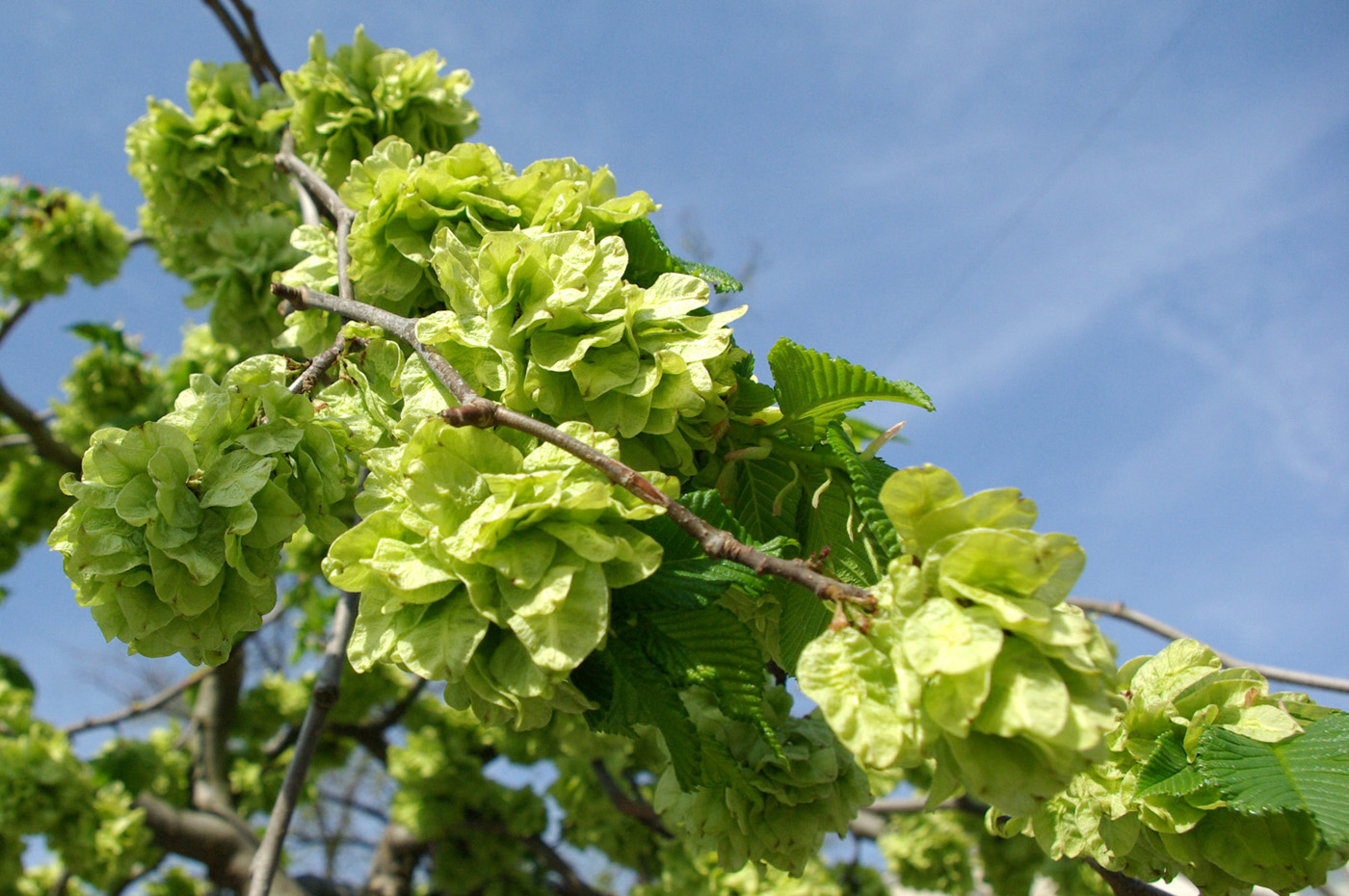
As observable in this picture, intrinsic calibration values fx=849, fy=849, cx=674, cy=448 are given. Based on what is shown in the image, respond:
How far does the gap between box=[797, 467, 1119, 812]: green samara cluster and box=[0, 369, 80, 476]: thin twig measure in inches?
229

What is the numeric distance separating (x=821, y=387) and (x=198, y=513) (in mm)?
1026

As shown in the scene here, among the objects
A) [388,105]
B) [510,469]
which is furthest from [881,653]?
[388,105]

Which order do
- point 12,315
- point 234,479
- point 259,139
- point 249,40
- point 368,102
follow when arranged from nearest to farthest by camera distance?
point 234,479 → point 368,102 → point 259,139 → point 249,40 → point 12,315

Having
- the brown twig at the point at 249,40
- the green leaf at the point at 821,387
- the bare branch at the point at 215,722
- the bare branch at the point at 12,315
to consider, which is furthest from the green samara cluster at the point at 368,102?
the bare branch at the point at 215,722

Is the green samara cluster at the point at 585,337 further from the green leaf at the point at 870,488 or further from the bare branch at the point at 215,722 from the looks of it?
the bare branch at the point at 215,722

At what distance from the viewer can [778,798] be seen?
1.90 meters

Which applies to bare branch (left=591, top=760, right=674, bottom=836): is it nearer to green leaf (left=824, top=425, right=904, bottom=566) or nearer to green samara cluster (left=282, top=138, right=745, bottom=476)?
green samara cluster (left=282, top=138, right=745, bottom=476)

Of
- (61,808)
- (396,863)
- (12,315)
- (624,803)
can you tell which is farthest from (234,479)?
(396,863)

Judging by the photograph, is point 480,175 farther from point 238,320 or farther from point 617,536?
point 238,320

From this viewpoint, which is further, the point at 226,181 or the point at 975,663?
the point at 226,181

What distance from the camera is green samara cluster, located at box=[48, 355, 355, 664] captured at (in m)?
1.30

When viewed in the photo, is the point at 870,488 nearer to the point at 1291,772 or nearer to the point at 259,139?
the point at 1291,772

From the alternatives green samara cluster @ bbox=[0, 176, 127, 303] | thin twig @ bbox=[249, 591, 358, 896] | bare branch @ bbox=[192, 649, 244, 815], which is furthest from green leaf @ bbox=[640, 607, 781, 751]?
bare branch @ bbox=[192, 649, 244, 815]

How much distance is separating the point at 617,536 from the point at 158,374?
6085mm
